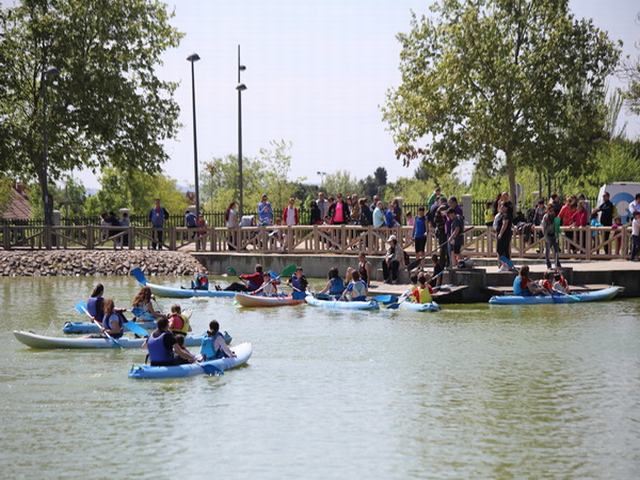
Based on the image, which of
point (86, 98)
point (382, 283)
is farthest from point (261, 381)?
point (86, 98)

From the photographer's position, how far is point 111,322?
75.0ft

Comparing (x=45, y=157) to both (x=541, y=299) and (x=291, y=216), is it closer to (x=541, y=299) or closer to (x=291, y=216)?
(x=291, y=216)

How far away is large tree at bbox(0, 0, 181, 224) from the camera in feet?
162

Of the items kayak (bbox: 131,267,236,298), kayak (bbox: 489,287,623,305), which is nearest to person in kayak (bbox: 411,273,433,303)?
kayak (bbox: 489,287,623,305)

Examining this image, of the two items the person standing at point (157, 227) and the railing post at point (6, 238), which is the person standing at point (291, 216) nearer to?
the person standing at point (157, 227)

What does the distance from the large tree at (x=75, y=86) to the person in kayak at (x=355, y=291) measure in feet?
74.9

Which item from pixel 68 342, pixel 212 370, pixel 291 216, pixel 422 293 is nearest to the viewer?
pixel 212 370

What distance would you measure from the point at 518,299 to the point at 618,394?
11104mm

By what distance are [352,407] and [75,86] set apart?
3475 centimetres

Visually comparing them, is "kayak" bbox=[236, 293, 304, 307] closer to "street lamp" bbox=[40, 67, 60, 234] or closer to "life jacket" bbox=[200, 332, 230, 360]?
"life jacket" bbox=[200, 332, 230, 360]

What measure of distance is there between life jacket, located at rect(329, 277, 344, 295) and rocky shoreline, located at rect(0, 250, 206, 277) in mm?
12723

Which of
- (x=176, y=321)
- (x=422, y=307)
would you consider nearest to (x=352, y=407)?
(x=176, y=321)

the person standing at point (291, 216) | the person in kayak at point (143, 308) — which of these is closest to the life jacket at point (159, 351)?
the person in kayak at point (143, 308)

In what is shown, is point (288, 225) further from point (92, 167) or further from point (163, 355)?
point (163, 355)
